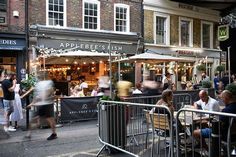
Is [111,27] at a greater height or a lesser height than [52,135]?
greater

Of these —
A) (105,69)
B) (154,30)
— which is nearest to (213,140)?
(105,69)

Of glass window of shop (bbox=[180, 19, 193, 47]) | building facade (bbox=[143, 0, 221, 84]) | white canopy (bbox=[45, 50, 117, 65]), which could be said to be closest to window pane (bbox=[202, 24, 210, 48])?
building facade (bbox=[143, 0, 221, 84])

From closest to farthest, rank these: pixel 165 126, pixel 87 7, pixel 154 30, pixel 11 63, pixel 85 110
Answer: pixel 165 126, pixel 85 110, pixel 11 63, pixel 87 7, pixel 154 30

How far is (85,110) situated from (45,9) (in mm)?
7942

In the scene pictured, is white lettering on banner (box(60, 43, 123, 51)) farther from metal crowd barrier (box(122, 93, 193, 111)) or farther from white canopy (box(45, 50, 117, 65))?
metal crowd barrier (box(122, 93, 193, 111))

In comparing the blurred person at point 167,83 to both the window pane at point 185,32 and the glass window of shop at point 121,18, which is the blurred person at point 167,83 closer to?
the glass window of shop at point 121,18

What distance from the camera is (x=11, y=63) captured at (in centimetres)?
1788

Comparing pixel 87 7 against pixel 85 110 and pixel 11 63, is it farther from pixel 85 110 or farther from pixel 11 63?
pixel 85 110

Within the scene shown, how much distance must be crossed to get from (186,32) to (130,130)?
19.4 m

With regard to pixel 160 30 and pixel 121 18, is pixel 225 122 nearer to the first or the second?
pixel 121 18

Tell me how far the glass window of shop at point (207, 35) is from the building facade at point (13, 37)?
15.0m

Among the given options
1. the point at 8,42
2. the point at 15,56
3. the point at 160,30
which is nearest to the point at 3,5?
the point at 8,42

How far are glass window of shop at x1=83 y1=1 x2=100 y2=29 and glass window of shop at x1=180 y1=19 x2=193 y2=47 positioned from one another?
25.0 feet

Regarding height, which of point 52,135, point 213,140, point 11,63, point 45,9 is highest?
point 45,9
